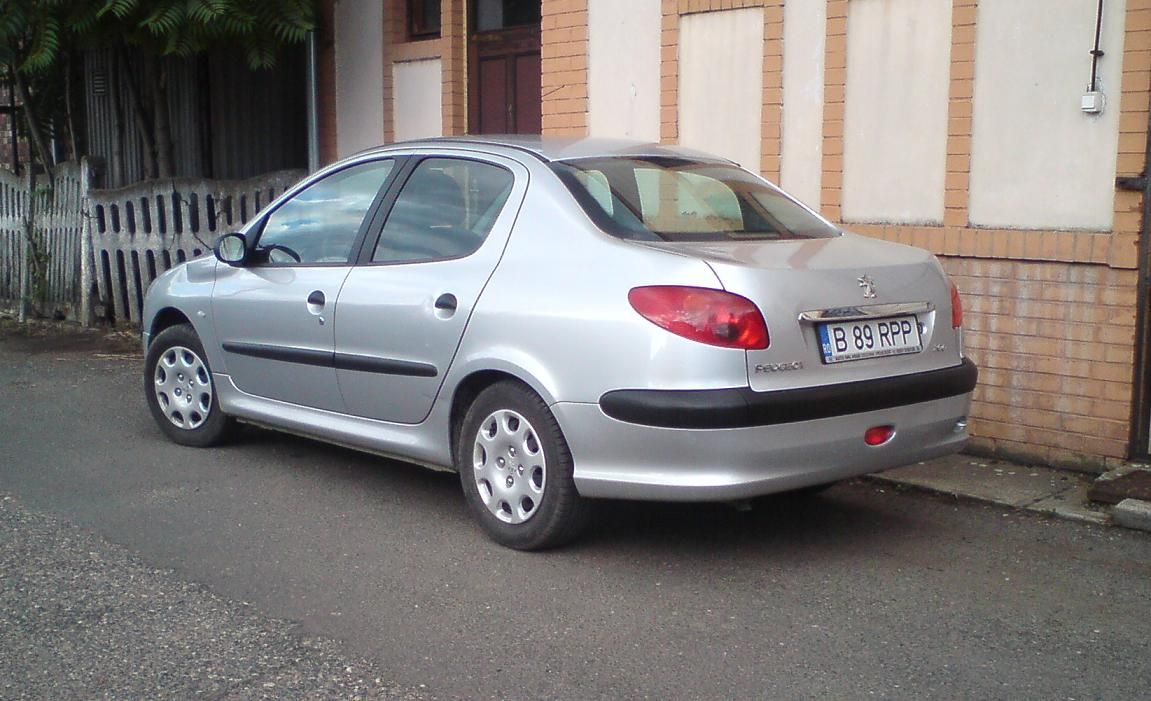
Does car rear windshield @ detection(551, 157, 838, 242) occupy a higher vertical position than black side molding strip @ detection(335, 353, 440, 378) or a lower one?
higher

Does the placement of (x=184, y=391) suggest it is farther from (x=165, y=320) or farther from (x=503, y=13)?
(x=503, y=13)

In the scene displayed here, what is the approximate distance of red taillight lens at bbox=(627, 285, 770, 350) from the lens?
456cm

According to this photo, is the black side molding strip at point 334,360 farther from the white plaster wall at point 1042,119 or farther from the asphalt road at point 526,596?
the white plaster wall at point 1042,119

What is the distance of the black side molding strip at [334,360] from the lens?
18.1 feet

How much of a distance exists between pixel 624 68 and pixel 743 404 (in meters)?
4.92

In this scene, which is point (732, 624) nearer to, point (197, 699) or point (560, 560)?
point (560, 560)

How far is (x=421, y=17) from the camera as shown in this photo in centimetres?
1116

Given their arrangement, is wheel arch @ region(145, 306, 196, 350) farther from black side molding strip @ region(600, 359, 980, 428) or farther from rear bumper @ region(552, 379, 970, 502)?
black side molding strip @ region(600, 359, 980, 428)

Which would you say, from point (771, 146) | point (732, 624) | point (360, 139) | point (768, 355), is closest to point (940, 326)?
point (768, 355)

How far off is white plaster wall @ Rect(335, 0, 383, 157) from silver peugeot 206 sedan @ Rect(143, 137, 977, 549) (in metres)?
4.83

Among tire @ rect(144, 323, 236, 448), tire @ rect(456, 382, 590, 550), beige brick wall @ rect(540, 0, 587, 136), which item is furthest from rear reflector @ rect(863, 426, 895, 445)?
beige brick wall @ rect(540, 0, 587, 136)

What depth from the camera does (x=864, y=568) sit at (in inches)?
198

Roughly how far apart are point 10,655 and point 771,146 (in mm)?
5432

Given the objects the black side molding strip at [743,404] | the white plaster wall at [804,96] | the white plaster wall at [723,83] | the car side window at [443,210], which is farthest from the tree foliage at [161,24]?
the black side molding strip at [743,404]
